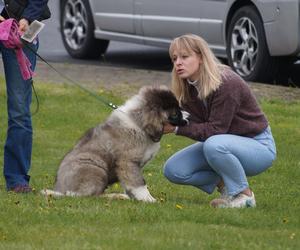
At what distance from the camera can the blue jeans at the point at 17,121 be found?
24.9 ft

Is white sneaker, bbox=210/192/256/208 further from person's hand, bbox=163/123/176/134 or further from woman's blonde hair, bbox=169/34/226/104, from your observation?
woman's blonde hair, bbox=169/34/226/104

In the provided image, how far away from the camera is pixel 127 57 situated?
16.0 metres

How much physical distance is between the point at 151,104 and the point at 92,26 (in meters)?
7.90

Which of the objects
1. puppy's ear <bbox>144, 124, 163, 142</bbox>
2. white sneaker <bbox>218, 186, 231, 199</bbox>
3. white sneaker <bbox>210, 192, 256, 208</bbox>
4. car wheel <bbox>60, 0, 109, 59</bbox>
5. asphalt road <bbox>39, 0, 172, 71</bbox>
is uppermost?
puppy's ear <bbox>144, 124, 163, 142</bbox>

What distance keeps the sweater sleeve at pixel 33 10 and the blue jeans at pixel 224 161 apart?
4.68 ft

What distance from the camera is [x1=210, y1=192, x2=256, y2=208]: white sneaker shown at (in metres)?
7.29

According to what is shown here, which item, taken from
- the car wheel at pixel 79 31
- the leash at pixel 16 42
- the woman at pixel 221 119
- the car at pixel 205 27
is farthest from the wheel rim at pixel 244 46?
the leash at pixel 16 42

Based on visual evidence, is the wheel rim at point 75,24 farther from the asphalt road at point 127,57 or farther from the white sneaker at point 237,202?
the white sneaker at point 237,202

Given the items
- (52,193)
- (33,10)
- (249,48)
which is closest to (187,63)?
(33,10)

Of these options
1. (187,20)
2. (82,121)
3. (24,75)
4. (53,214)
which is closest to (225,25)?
(187,20)

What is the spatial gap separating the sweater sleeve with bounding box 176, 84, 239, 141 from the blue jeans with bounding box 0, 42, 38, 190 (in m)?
1.24

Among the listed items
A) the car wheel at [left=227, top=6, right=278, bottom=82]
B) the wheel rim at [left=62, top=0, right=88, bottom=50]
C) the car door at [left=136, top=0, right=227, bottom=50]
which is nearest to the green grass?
the car wheel at [left=227, top=6, right=278, bottom=82]

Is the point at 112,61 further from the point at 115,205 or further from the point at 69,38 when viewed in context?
the point at 115,205

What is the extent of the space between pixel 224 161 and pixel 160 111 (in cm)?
55
